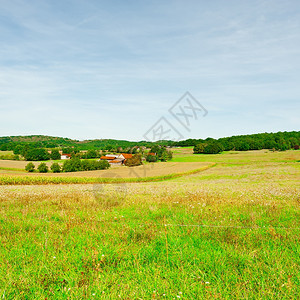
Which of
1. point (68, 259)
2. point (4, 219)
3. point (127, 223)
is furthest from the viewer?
point (4, 219)

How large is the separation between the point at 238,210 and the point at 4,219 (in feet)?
26.4

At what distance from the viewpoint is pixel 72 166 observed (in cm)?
8688

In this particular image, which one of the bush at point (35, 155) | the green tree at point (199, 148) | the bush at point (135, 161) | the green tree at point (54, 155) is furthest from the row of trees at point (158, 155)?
the bush at point (35, 155)

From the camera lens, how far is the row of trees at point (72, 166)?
278 feet

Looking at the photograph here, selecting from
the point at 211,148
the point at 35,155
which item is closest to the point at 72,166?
the point at 35,155

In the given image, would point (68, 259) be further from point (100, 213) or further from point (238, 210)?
point (238, 210)

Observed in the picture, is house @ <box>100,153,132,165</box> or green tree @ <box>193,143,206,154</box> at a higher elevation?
green tree @ <box>193,143,206,154</box>

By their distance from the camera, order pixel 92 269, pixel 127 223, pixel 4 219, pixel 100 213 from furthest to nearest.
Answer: pixel 100 213 → pixel 4 219 → pixel 127 223 → pixel 92 269

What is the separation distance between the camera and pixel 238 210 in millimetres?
8219

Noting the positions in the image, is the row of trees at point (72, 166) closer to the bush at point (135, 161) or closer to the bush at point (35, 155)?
the bush at point (135, 161)

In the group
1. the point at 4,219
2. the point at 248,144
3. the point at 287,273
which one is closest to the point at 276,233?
the point at 287,273

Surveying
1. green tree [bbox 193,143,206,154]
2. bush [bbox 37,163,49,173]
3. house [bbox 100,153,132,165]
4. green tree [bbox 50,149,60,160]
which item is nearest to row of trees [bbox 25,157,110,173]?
bush [bbox 37,163,49,173]

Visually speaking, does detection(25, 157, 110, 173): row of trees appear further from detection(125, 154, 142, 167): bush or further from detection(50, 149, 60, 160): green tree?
detection(50, 149, 60, 160): green tree

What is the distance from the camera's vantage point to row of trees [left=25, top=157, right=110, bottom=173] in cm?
8484
